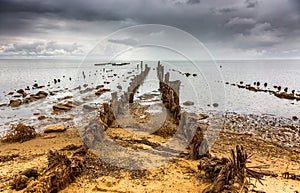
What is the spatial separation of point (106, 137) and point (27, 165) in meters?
3.85

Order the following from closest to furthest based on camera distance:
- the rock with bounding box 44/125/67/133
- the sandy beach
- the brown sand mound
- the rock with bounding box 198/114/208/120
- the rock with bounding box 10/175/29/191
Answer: the rock with bounding box 10/175/29/191 < the sandy beach < the brown sand mound < the rock with bounding box 44/125/67/133 < the rock with bounding box 198/114/208/120

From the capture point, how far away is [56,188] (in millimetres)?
6895

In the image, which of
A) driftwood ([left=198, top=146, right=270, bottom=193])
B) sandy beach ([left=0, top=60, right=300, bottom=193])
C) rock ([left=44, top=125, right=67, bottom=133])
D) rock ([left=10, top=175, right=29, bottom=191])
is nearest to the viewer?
driftwood ([left=198, top=146, right=270, bottom=193])

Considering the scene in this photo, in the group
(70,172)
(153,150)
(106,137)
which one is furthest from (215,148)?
(70,172)

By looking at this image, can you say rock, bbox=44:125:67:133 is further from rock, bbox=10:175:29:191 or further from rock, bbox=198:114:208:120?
rock, bbox=198:114:208:120

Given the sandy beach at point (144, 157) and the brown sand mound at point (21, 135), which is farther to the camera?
the brown sand mound at point (21, 135)

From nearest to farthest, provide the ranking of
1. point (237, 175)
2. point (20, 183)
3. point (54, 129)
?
1. point (237, 175)
2. point (20, 183)
3. point (54, 129)

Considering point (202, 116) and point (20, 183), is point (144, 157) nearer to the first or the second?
point (20, 183)

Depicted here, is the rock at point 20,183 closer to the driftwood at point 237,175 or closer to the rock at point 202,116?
the driftwood at point 237,175

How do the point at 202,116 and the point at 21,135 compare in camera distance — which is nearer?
the point at 21,135

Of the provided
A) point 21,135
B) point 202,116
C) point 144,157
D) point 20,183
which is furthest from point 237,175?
point 202,116

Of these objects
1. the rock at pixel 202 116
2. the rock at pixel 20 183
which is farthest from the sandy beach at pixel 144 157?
the rock at pixel 202 116

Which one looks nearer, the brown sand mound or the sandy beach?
the sandy beach

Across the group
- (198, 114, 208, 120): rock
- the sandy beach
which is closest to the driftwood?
the sandy beach
